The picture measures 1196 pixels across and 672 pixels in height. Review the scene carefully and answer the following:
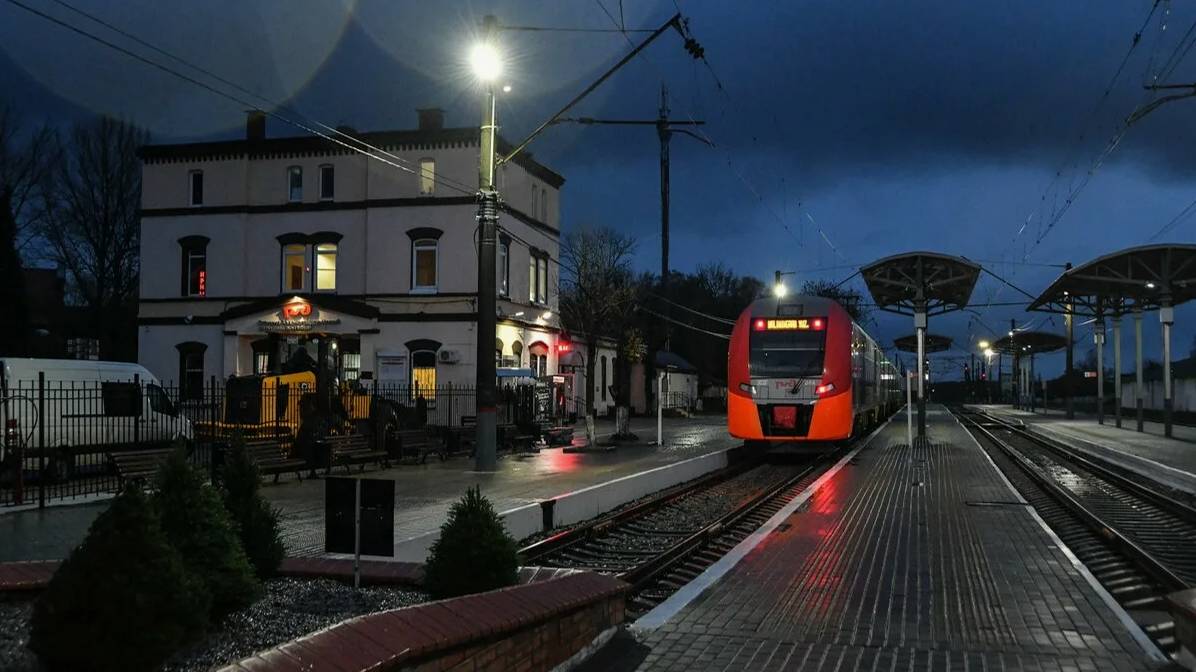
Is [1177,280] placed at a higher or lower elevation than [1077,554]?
higher

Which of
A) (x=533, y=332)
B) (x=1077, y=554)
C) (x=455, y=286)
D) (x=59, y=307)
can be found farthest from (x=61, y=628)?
(x=59, y=307)

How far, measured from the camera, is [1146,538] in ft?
42.0

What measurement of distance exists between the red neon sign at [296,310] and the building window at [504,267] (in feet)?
22.6

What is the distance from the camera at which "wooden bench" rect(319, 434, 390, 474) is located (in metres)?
18.8

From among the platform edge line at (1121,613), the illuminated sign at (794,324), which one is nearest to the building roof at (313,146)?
the illuminated sign at (794,324)

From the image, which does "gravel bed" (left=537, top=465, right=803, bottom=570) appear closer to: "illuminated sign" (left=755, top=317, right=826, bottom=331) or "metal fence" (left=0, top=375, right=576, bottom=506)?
"illuminated sign" (left=755, top=317, right=826, bottom=331)

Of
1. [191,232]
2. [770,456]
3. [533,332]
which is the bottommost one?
[770,456]

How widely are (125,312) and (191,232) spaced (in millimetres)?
12606

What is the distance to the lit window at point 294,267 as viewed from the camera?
38844mm


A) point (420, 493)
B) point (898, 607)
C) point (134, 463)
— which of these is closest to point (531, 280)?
point (420, 493)

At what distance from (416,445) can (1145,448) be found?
19649 millimetres

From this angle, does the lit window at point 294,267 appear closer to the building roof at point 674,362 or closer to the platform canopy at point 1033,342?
the building roof at point 674,362

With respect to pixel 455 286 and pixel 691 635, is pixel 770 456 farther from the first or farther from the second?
pixel 691 635

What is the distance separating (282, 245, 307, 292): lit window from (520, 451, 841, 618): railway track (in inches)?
A: 980
